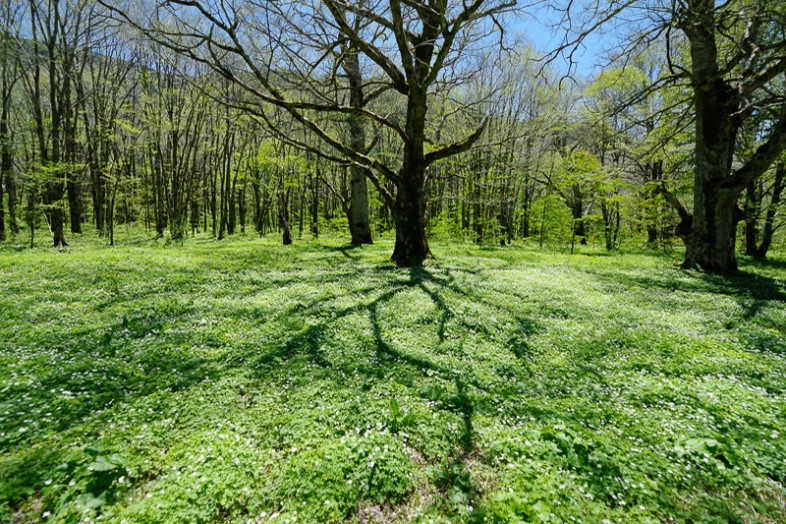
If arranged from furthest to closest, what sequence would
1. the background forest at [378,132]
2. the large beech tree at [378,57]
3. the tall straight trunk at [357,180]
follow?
the tall straight trunk at [357,180] → the background forest at [378,132] → the large beech tree at [378,57]

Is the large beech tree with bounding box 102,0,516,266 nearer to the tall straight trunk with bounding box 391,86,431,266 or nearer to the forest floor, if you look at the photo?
the tall straight trunk with bounding box 391,86,431,266

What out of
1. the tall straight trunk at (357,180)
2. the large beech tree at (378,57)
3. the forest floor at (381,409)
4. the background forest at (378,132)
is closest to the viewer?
the forest floor at (381,409)

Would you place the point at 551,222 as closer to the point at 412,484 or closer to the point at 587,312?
the point at 587,312

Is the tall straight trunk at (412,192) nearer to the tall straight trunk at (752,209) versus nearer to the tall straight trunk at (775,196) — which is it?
the tall straight trunk at (752,209)

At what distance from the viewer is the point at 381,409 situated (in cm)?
409

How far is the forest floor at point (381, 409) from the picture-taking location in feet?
9.41

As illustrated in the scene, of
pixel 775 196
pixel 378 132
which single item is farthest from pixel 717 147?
pixel 378 132

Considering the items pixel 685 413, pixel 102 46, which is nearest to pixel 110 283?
pixel 685 413

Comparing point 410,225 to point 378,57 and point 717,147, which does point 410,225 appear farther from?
point 717,147

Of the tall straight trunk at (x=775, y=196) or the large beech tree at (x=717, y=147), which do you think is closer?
the large beech tree at (x=717, y=147)

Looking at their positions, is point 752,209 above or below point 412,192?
below

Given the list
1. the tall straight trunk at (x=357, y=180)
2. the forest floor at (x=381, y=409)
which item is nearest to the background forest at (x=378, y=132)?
the tall straight trunk at (x=357, y=180)

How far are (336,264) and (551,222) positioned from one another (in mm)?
18775

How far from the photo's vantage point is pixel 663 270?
44.6 ft
